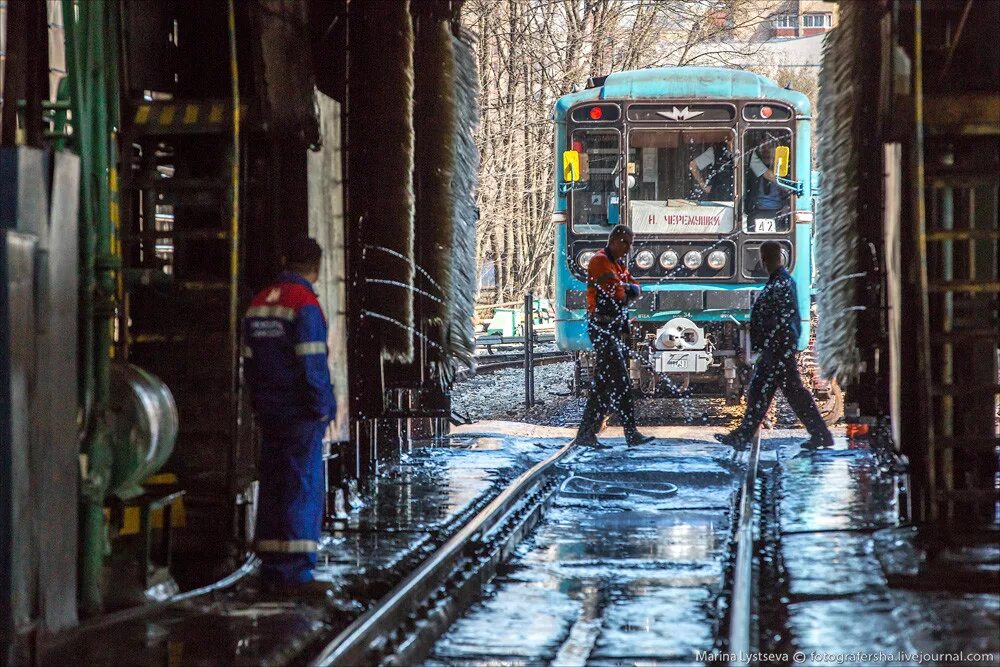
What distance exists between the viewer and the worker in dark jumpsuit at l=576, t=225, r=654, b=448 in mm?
12469

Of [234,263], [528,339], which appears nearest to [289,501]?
[234,263]

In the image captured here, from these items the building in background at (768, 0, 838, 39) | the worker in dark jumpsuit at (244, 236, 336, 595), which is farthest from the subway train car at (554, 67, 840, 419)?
the building in background at (768, 0, 838, 39)

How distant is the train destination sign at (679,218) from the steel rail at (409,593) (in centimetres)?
679

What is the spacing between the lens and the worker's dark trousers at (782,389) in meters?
12.0

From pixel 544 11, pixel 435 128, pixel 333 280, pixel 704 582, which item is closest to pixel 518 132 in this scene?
pixel 544 11

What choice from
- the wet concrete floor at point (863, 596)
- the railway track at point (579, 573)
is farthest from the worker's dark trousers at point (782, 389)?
the wet concrete floor at point (863, 596)

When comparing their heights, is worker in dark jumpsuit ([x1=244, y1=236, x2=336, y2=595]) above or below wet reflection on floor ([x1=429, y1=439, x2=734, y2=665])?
above

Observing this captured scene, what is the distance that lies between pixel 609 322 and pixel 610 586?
527 centimetres

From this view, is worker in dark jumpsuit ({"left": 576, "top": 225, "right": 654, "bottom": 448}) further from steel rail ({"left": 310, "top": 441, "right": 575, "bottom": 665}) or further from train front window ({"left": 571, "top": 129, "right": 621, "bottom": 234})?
train front window ({"left": 571, "top": 129, "right": 621, "bottom": 234})

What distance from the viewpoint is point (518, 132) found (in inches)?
1460

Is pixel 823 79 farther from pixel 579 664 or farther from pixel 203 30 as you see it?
pixel 579 664

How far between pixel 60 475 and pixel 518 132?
104ft

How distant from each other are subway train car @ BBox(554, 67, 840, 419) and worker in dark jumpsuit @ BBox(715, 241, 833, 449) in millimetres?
3959

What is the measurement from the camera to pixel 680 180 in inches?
648
